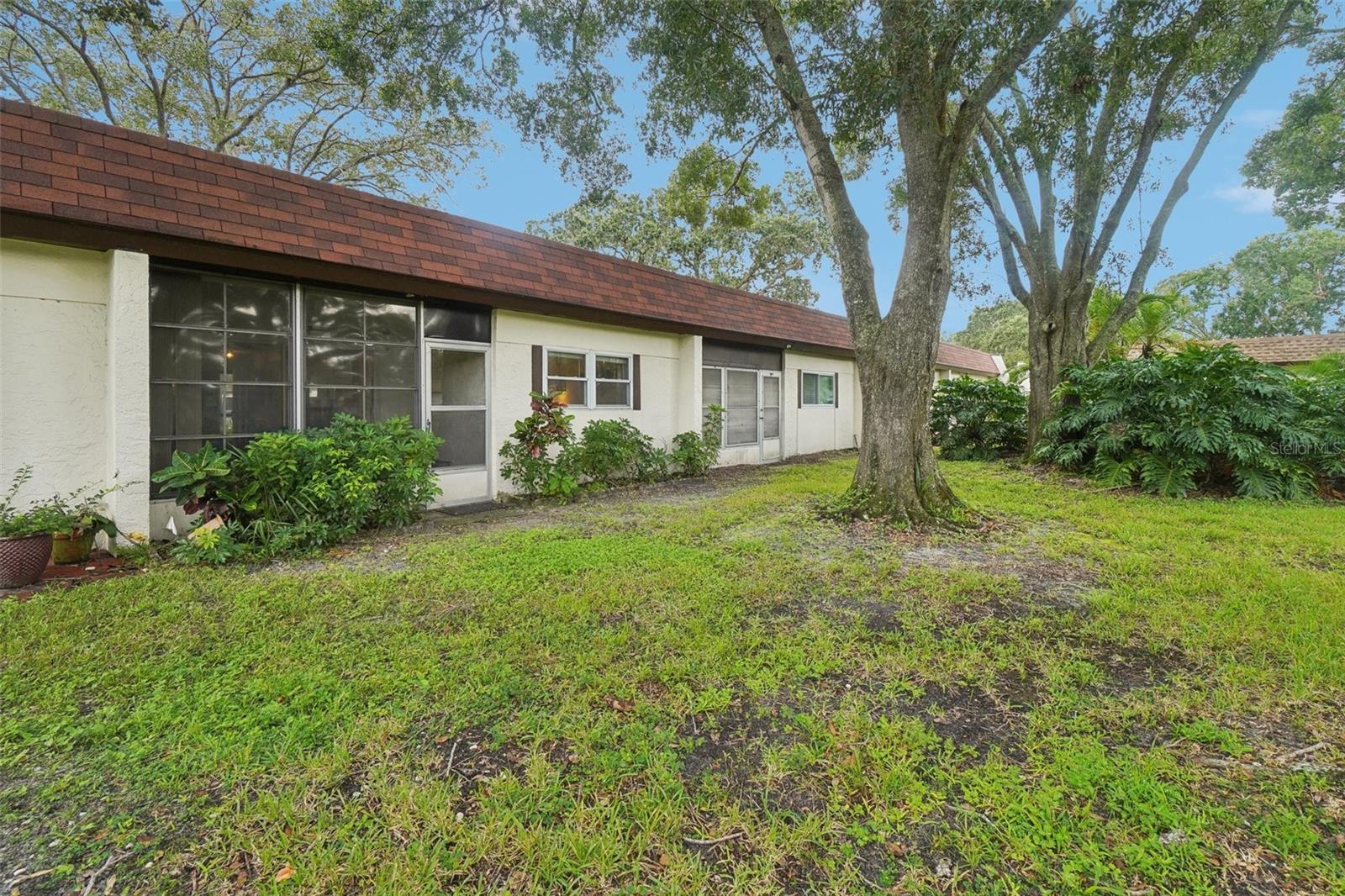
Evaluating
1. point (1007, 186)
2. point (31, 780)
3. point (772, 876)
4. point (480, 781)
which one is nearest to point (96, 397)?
point (31, 780)

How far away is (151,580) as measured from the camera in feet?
13.3

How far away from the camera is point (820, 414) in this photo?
1423cm

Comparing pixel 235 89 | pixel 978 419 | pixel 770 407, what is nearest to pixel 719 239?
pixel 770 407

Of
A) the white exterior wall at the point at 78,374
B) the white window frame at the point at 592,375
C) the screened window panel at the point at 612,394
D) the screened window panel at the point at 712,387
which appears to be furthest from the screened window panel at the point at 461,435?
the screened window panel at the point at 712,387

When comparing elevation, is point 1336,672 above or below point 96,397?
below

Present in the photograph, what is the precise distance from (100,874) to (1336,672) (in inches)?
194

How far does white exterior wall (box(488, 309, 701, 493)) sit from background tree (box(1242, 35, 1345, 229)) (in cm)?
1152

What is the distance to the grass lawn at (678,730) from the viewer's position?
5.43 feet

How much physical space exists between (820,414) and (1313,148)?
11008 millimetres

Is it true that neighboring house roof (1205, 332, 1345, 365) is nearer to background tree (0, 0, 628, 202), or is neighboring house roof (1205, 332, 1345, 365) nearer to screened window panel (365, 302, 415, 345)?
background tree (0, 0, 628, 202)

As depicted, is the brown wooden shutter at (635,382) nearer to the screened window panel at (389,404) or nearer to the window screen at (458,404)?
the window screen at (458,404)

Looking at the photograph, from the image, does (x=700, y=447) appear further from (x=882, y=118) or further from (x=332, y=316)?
(x=332, y=316)

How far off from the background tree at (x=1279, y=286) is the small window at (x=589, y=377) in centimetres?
2893

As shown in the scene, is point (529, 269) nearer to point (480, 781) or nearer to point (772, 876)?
point (480, 781)
